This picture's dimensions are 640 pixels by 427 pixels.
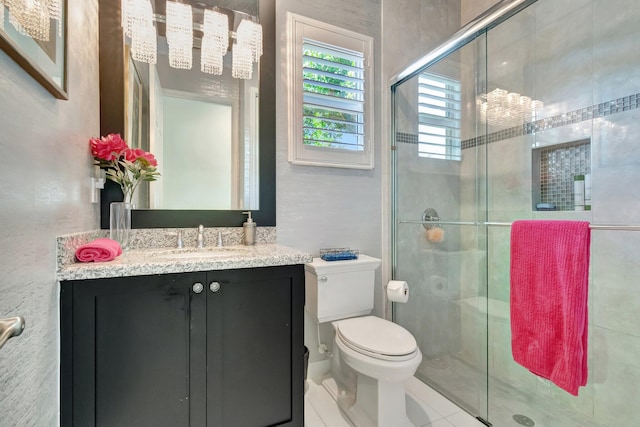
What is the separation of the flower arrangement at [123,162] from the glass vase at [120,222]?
5cm

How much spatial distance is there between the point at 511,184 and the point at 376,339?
4.43 ft

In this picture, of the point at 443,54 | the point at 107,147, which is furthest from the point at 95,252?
the point at 443,54

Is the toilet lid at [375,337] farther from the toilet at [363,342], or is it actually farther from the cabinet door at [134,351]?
the cabinet door at [134,351]

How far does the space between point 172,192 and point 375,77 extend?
1.61 metres

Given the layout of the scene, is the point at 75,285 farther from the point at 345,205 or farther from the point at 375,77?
the point at 375,77

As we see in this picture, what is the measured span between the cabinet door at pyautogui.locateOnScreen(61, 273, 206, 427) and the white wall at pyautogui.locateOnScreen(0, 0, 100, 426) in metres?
0.06

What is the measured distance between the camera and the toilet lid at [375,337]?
50.1 inches

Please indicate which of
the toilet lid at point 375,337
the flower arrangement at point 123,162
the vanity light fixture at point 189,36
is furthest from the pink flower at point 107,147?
the toilet lid at point 375,337

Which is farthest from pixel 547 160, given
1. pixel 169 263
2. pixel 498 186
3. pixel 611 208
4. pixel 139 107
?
pixel 139 107

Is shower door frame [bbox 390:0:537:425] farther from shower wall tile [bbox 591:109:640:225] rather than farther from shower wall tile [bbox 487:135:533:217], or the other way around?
shower wall tile [bbox 591:109:640:225]

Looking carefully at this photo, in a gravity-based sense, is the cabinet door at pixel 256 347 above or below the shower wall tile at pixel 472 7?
below

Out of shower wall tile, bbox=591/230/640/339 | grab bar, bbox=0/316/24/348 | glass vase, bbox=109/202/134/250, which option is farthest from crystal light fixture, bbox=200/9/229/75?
shower wall tile, bbox=591/230/640/339

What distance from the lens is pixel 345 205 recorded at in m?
1.94

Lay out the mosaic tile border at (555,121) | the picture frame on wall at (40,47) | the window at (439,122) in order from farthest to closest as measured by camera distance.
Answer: the window at (439,122) → the mosaic tile border at (555,121) → the picture frame on wall at (40,47)
